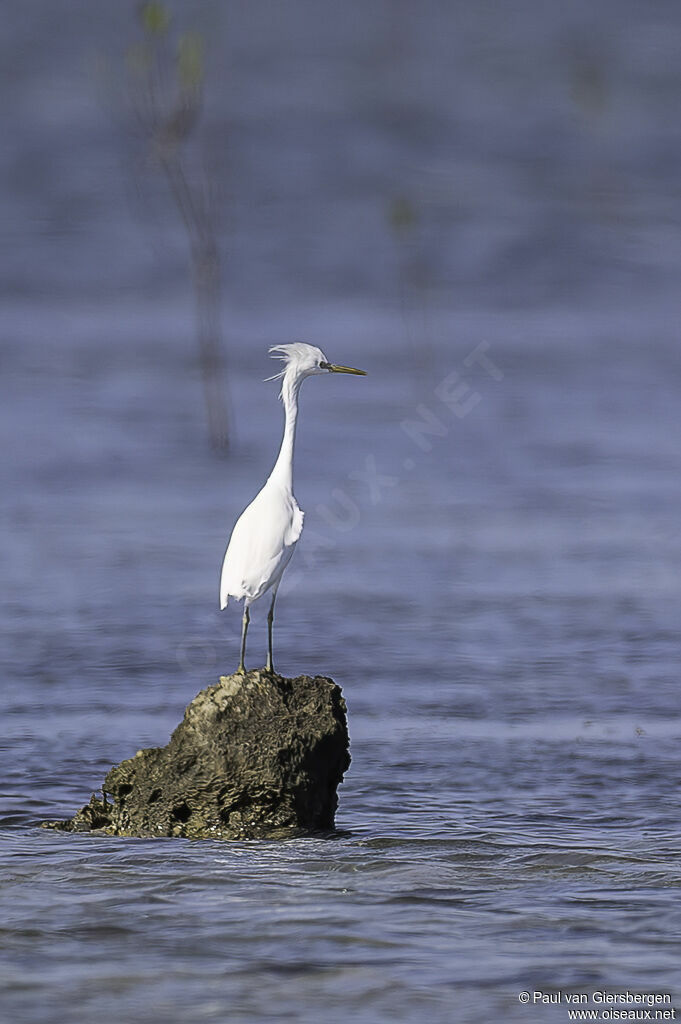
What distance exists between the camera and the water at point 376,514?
6.70 meters

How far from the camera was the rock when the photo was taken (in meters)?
7.77

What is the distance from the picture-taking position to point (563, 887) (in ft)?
23.8

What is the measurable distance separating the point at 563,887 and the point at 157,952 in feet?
6.32

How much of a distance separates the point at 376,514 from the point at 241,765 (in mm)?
12997

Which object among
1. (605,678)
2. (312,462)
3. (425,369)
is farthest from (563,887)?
(425,369)

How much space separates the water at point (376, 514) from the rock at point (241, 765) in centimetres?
21

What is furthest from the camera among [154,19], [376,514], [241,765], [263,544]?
[154,19]

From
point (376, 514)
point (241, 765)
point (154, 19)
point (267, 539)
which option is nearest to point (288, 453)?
point (267, 539)

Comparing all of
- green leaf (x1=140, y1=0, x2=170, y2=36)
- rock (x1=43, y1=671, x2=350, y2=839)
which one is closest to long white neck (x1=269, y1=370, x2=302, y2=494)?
rock (x1=43, y1=671, x2=350, y2=839)

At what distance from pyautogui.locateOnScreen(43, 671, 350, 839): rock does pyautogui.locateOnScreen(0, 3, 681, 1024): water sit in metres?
0.21

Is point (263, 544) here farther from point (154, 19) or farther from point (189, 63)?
point (189, 63)

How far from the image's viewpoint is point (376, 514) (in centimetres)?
2066

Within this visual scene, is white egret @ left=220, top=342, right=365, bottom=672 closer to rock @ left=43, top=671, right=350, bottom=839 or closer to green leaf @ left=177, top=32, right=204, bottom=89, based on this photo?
rock @ left=43, top=671, right=350, bottom=839

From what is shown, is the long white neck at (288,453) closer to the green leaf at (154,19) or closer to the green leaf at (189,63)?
the green leaf at (154,19)
